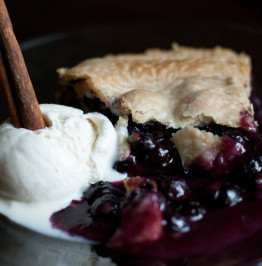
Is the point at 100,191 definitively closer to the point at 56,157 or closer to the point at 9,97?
the point at 56,157

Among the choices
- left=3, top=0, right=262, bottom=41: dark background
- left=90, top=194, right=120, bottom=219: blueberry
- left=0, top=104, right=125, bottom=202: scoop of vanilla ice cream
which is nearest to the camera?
left=90, top=194, right=120, bottom=219: blueberry

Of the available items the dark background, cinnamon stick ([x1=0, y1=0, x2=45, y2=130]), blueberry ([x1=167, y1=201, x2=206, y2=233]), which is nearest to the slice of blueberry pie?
blueberry ([x1=167, y1=201, x2=206, y2=233])

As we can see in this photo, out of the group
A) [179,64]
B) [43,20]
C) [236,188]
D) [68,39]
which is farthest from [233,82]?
[43,20]

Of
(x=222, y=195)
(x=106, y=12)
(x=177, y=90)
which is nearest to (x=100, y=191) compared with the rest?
(x=222, y=195)

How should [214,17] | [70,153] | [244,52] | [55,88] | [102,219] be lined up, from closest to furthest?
[102,219] < [70,153] < [55,88] < [244,52] < [214,17]

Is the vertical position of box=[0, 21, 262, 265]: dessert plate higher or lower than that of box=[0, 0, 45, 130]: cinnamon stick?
lower

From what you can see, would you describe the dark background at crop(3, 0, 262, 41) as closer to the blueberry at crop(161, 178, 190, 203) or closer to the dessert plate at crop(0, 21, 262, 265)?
the dessert plate at crop(0, 21, 262, 265)

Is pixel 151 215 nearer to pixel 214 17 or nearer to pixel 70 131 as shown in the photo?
pixel 70 131
